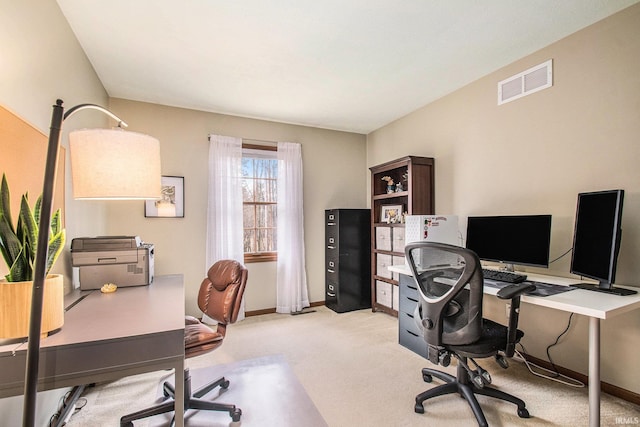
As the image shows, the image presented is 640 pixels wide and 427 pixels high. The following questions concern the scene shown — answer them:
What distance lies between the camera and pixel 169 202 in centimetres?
350

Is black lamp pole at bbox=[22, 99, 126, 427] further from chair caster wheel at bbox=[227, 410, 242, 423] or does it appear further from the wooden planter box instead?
chair caster wheel at bbox=[227, 410, 242, 423]

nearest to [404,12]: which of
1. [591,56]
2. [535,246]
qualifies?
Answer: [591,56]

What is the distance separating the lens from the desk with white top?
1.04 m

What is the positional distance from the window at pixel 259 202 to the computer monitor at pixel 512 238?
2450mm

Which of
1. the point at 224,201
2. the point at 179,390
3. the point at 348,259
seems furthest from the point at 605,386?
the point at 224,201

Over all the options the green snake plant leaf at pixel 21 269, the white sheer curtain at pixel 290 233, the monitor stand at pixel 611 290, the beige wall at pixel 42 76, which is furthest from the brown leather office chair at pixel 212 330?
the monitor stand at pixel 611 290

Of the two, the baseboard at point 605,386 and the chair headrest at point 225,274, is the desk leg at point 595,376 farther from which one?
the chair headrest at point 225,274

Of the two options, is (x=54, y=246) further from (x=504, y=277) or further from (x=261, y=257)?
(x=261, y=257)

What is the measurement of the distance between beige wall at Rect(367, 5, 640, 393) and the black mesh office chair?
0.83 meters

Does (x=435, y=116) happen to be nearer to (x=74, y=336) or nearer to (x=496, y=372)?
(x=496, y=372)

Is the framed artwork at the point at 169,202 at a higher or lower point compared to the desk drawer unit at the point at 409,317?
higher

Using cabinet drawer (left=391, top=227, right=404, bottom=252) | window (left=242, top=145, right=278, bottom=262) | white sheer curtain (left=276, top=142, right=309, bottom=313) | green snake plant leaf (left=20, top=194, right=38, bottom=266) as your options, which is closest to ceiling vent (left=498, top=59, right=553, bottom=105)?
cabinet drawer (left=391, top=227, right=404, bottom=252)

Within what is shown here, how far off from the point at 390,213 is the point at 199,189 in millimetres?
2380

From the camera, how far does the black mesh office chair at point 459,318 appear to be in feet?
5.55
